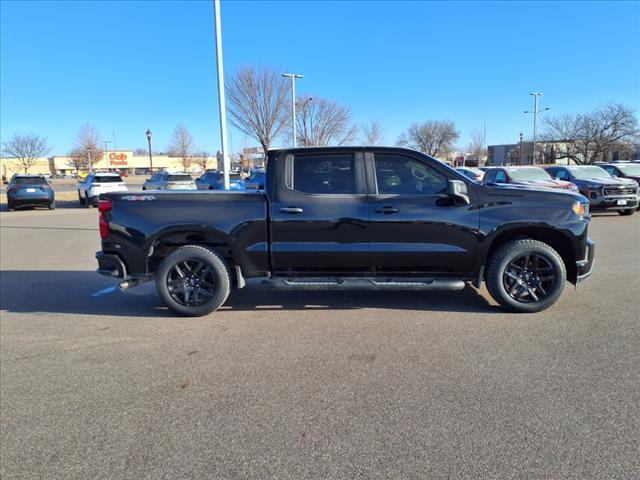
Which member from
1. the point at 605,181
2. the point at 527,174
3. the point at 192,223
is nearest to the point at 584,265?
the point at 192,223

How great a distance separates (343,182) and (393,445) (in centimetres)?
304

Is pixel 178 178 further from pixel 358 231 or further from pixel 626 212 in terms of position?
pixel 358 231

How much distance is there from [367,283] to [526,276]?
5.96 ft

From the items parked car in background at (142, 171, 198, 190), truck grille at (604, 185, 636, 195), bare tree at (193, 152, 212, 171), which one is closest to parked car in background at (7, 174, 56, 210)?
parked car in background at (142, 171, 198, 190)

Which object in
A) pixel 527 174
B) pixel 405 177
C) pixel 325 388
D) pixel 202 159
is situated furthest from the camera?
pixel 202 159

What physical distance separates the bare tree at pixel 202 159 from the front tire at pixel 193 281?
96184mm

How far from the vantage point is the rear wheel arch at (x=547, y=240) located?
5.02 meters

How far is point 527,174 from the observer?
1493cm

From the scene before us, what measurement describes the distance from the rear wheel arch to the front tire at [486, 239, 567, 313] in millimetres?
110

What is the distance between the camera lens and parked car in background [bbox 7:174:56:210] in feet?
69.7

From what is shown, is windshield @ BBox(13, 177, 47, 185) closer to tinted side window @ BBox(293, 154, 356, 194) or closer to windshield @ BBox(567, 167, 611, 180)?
tinted side window @ BBox(293, 154, 356, 194)

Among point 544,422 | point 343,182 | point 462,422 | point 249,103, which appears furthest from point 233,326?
point 249,103

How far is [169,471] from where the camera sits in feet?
8.25

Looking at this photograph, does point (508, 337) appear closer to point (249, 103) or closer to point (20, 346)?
point (20, 346)
